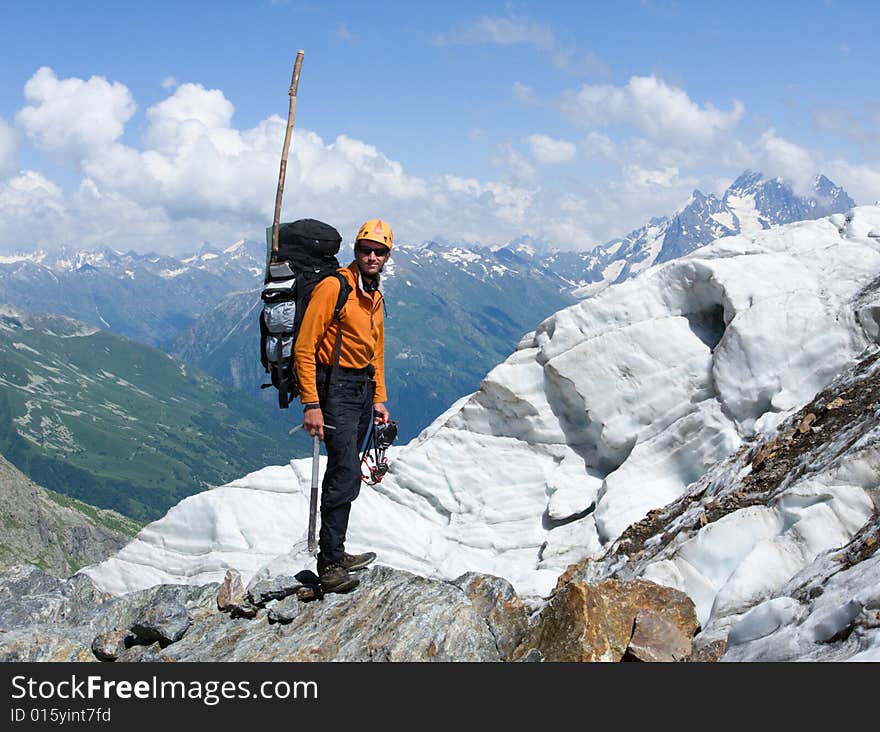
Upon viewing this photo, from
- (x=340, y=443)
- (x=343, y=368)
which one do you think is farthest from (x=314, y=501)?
(x=343, y=368)

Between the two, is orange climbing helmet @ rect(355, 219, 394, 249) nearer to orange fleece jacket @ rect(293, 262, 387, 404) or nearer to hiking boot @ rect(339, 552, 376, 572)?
orange fleece jacket @ rect(293, 262, 387, 404)

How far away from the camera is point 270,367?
12.1 m

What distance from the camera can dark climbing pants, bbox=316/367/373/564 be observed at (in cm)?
1195

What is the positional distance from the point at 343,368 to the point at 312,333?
827 mm

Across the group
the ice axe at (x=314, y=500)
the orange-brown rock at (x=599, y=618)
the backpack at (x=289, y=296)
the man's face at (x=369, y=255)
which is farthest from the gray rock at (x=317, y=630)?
the man's face at (x=369, y=255)

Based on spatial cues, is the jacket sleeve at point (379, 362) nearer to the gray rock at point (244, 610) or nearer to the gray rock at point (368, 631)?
the gray rock at point (368, 631)

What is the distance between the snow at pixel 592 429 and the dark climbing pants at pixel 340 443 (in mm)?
7865

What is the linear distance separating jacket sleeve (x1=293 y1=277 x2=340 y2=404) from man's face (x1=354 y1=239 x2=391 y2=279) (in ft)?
1.73

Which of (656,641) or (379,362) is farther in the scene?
(379,362)

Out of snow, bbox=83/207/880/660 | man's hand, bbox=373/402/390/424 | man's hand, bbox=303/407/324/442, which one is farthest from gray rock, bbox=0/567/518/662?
snow, bbox=83/207/880/660

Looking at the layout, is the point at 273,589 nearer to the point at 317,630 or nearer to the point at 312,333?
the point at 317,630

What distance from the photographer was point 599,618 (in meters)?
10.2
